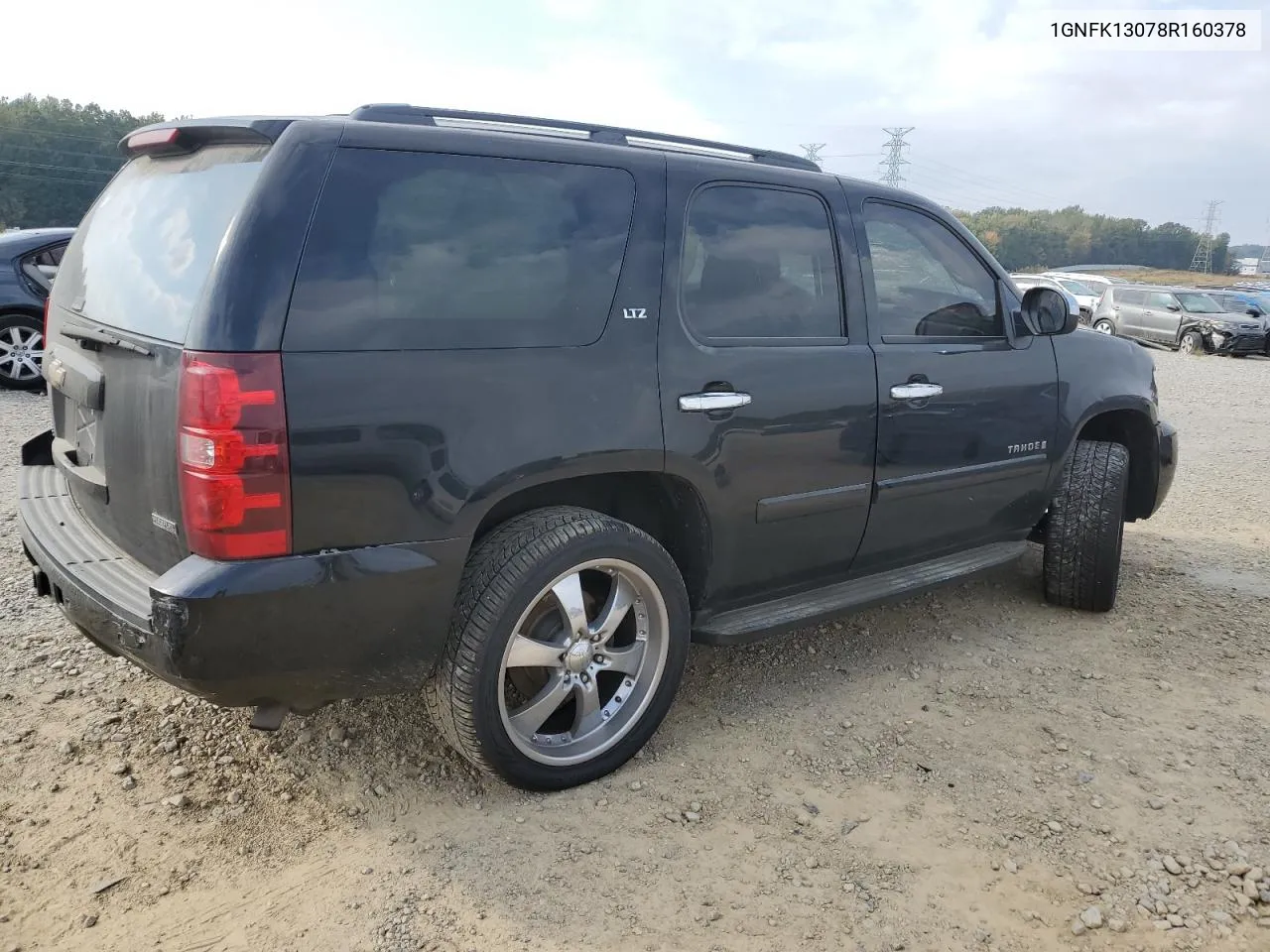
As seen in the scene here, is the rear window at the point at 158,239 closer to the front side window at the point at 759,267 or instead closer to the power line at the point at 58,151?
the front side window at the point at 759,267

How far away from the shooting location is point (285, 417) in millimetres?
2207

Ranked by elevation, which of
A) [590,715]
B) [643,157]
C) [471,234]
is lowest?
[590,715]

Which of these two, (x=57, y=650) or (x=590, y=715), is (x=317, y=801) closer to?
(x=590, y=715)

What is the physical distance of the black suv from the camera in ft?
7.38

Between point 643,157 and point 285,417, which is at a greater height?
point 643,157

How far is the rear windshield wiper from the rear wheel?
896 inches

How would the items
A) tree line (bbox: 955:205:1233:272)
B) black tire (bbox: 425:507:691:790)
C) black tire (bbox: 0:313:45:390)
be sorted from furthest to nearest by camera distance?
tree line (bbox: 955:205:1233:272) → black tire (bbox: 0:313:45:390) → black tire (bbox: 425:507:691:790)

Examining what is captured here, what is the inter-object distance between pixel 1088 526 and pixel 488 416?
10.1 feet

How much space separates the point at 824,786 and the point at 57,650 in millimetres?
2854

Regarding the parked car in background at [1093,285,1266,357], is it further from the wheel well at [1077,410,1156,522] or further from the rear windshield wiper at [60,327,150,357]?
the rear windshield wiper at [60,327,150,357]

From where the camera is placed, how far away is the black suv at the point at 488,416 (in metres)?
2.25

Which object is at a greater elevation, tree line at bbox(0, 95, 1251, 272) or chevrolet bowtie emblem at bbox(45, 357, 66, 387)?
tree line at bbox(0, 95, 1251, 272)

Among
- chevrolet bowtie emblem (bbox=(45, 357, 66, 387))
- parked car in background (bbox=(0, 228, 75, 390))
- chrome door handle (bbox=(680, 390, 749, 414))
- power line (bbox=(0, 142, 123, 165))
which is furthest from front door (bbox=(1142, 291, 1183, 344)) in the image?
power line (bbox=(0, 142, 123, 165))

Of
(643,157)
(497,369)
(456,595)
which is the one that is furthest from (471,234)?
(456,595)
